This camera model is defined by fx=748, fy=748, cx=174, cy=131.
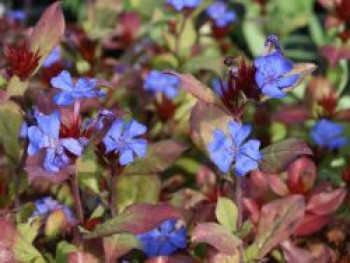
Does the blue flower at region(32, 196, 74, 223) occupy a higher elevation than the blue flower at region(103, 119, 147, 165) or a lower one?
lower

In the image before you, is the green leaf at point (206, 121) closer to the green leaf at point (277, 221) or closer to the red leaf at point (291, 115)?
the green leaf at point (277, 221)

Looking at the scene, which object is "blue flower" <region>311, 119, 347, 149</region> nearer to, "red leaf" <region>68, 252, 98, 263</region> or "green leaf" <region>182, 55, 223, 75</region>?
"green leaf" <region>182, 55, 223, 75</region>

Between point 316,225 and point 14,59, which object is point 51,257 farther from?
point 316,225

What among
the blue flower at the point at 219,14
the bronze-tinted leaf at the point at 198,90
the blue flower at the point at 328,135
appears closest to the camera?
the bronze-tinted leaf at the point at 198,90

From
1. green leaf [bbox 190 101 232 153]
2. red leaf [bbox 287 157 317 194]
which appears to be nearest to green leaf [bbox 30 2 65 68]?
green leaf [bbox 190 101 232 153]

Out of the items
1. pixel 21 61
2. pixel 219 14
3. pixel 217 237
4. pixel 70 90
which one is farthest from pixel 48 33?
pixel 219 14

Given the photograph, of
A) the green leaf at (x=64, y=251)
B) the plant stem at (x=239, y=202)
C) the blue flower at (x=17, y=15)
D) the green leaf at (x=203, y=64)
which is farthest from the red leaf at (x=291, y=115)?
the blue flower at (x=17, y=15)

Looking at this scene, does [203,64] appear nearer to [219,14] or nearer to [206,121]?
[219,14]
